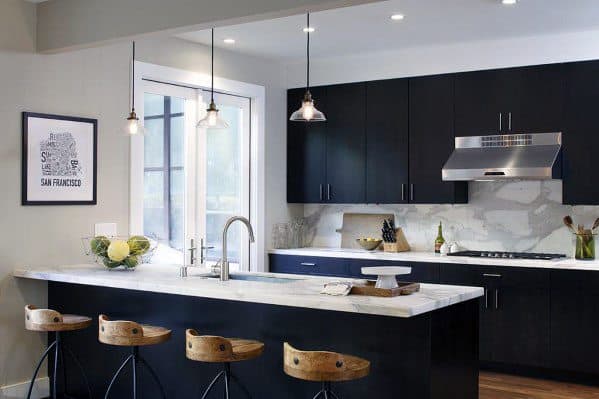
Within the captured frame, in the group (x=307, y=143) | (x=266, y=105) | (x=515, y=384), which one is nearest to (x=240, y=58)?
(x=266, y=105)

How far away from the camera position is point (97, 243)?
4738 millimetres

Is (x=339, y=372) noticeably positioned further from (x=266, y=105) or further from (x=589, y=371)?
(x=266, y=105)

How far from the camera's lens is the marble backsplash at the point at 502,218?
237 inches

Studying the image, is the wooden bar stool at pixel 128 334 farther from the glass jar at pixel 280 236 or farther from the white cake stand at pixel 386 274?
the glass jar at pixel 280 236

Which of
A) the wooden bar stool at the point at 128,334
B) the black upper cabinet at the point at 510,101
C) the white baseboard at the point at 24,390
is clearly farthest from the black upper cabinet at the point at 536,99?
A: the white baseboard at the point at 24,390

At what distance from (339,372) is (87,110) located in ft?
9.67

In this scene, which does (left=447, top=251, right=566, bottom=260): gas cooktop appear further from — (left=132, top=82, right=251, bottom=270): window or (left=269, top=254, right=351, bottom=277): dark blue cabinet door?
(left=132, top=82, right=251, bottom=270): window

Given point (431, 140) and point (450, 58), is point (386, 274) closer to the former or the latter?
point (431, 140)

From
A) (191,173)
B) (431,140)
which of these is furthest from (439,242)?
(191,173)

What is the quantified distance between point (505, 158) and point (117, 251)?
9.89ft

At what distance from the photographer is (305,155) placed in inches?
277

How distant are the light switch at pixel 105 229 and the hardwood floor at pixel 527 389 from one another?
2.79 metres

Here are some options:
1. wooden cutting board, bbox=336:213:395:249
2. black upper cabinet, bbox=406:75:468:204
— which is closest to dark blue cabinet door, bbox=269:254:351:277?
wooden cutting board, bbox=336:213:395:249

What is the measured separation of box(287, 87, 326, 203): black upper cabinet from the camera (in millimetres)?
6938
